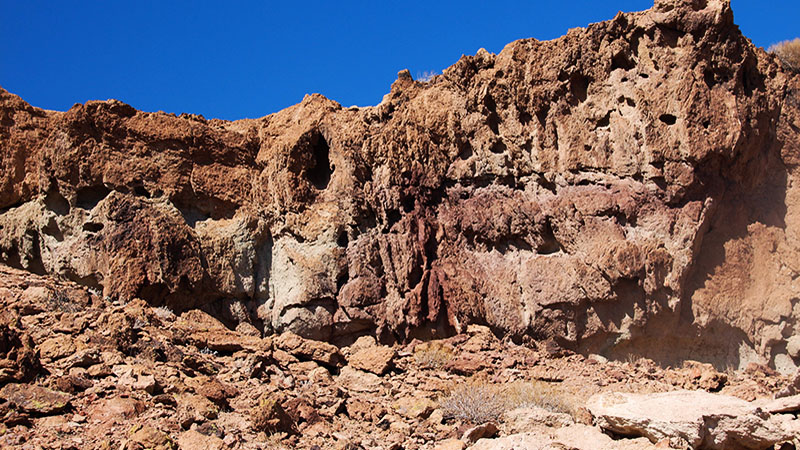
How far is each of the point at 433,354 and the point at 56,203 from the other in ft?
21.3

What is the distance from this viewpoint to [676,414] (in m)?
7.12

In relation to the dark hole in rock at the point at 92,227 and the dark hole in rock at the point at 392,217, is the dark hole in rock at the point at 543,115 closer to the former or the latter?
the dark hole in rock at the point at 392,217

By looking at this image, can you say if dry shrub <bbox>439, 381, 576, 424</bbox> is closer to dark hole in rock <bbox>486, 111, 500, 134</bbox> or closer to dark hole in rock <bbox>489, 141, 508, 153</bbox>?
dark hole in rock <bbox>489, 141, 508, 153</bbox>

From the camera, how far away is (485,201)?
12188 mm

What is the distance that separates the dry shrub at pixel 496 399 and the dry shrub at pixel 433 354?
0.72 m

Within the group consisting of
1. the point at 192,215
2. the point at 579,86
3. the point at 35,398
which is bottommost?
the point at 35,398

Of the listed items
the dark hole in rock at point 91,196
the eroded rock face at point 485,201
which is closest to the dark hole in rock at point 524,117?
the eroded rock face at point 485,201

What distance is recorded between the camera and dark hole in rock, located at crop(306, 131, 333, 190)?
13.2m

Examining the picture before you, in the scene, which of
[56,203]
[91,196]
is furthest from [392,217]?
[56,203]

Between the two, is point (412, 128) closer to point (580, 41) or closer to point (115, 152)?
point (580, 41)

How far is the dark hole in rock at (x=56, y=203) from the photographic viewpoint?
12742mm

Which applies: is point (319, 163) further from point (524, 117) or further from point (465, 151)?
point (524, 117)

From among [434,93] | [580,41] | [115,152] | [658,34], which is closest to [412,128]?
[434,93]

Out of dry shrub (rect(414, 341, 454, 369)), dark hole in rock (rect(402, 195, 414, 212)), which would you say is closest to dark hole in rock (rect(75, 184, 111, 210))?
dark hole in rock (rect(402, 195, 414, 212))
